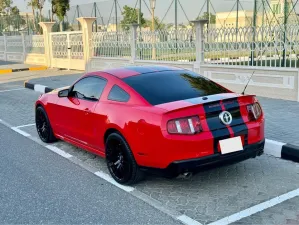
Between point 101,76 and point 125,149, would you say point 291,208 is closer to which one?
point 125,149

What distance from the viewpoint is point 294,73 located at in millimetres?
8945

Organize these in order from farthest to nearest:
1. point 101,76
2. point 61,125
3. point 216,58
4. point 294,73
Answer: point 216,58
point 294,73
point 61,125
point 101,76

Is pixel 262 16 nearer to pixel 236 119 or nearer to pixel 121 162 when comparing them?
pixel 236 119

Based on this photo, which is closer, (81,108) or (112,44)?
(81,108)

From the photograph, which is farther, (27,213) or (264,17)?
(264,17)

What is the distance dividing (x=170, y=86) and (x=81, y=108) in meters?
1.39

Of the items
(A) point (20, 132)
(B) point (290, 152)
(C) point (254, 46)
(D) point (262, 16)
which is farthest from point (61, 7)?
(B) point (290, 152)

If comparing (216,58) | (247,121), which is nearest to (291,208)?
(247,121)

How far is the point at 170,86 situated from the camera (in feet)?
16.4

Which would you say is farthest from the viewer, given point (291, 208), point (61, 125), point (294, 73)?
point (294, 73)

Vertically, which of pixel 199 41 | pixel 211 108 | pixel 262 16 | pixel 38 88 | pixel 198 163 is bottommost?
pixel 198 163

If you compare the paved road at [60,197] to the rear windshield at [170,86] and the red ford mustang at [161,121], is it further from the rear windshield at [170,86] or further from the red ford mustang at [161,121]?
the rear windshield at [170,86]

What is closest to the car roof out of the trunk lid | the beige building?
the trunk lid

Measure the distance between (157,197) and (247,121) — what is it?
1.39 meters
